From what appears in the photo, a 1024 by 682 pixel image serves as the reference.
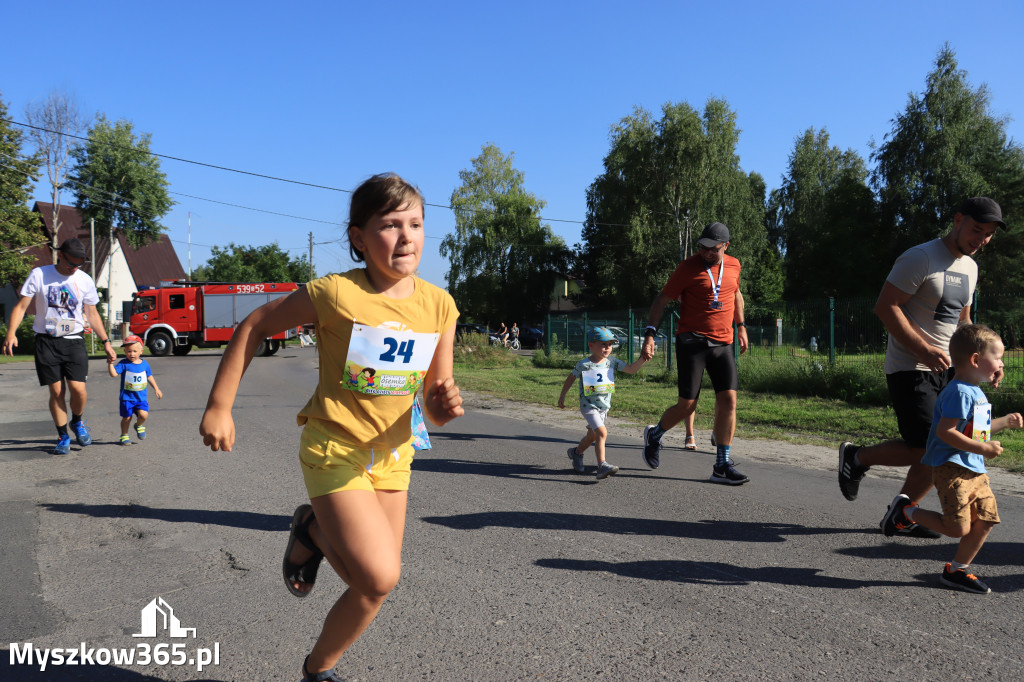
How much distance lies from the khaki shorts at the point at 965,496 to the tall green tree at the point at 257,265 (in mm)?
79914

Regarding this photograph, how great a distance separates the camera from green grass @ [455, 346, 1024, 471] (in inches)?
349

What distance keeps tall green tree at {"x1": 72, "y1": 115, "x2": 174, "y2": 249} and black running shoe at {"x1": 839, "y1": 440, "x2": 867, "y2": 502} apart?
2148 inches

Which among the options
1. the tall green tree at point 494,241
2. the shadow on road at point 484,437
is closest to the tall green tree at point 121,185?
the tall green tree at point 494,241

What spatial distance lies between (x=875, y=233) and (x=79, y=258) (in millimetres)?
48225

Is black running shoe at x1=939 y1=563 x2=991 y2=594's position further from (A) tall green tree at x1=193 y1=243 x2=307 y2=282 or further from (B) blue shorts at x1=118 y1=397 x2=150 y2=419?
(A) tall green tree at x1=193 y1=243 x2=307 y2=282

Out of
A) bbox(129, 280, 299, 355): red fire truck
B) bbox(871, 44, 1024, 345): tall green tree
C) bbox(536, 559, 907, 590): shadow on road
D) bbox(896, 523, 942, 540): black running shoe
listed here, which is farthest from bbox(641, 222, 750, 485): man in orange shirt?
bbox(871, 44, 1024, 345): tall green tree

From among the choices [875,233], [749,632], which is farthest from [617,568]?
[875,233]

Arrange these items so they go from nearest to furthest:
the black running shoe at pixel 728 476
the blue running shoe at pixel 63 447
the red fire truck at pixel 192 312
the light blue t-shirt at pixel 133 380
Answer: the black running shoe at pixel 728 476
the blue running shoe at pixel 63 447
the light blue t-shirt at pixel 133 380
the red fire truck at pixel 192 312

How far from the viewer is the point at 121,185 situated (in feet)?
172

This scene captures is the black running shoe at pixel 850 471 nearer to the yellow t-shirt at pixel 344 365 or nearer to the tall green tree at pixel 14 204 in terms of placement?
the yellow t-shirt at pixel 344 365

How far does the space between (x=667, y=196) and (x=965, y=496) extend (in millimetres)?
45640

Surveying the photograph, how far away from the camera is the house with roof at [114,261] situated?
56.2 m

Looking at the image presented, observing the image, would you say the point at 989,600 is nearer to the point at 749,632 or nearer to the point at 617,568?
the point at 749,632

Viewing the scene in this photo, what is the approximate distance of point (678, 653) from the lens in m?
2.90
